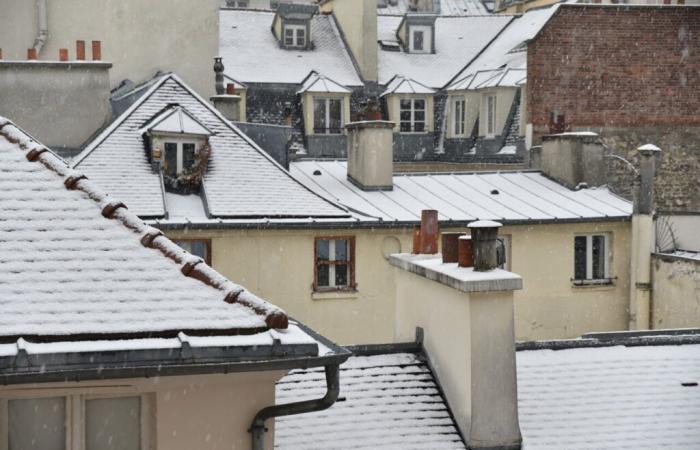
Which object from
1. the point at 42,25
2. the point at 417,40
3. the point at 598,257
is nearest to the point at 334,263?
the point at 598,257

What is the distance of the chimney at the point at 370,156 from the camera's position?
2056 cm

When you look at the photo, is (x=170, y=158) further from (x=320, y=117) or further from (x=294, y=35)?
(x=294, y=35)

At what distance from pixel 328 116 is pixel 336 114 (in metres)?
0.27

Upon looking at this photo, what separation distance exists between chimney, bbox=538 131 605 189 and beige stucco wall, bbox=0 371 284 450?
1629 cm

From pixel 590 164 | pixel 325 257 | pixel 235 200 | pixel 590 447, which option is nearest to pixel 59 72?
pixel 235 200

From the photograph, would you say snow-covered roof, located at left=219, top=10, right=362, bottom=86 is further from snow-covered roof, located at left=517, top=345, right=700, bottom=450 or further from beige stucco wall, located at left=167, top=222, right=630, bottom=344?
snow-covered roof, located at left=517, top=345, right=700, bottom=450

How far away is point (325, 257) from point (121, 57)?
9736 mm

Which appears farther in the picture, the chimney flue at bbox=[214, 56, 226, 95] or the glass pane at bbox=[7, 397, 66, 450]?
the chimney flue at bbox=[214, 56, 226, 95]

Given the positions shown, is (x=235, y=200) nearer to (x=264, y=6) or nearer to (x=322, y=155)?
(x=322, y=155)

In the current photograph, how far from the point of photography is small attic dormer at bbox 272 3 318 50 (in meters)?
33.8

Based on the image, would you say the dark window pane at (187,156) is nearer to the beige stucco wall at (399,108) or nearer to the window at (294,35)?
the beige stucco wall at (399,108)

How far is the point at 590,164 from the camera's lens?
72.5ft

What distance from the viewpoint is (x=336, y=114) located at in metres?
31.7

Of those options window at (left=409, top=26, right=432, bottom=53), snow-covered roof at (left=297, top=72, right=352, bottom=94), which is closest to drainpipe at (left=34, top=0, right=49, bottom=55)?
snow-covered roof at (left=297, top=72, right=352, bottom=94)
